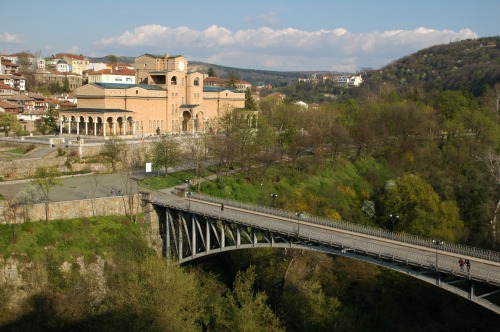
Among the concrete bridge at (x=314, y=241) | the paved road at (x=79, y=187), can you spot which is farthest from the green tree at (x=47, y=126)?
the concrete bridge at (x=314, y=241)

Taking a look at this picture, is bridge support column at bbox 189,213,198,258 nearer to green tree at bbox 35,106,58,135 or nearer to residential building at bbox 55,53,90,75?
green tree at bbox 35,106,58,135

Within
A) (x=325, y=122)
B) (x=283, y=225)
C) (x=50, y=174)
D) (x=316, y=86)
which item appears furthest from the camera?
(x=316, y=86)

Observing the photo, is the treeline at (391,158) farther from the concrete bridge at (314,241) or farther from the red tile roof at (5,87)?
the red tile roof at (5,87)

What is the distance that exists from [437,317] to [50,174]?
23.8 metres

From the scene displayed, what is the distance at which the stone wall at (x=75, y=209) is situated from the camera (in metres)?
27.0

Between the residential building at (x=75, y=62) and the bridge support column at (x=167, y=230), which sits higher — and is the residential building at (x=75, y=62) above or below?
above

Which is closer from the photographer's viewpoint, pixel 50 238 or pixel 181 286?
pixel 181 286

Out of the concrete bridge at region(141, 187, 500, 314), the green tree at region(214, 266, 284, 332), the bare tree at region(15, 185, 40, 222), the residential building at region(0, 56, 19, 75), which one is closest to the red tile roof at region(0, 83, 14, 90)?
the residential building at region(0, 56, 19, 75)

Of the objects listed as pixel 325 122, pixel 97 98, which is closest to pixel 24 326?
pixel 97 98

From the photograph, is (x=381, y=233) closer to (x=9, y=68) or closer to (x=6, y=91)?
(x=6, y=91)

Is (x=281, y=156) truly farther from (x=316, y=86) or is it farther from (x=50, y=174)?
(x=316, y=86)

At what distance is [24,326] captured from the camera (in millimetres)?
21312

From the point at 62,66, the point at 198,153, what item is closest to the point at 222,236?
the point at 198,153

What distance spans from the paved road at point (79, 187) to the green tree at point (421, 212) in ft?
62.6
